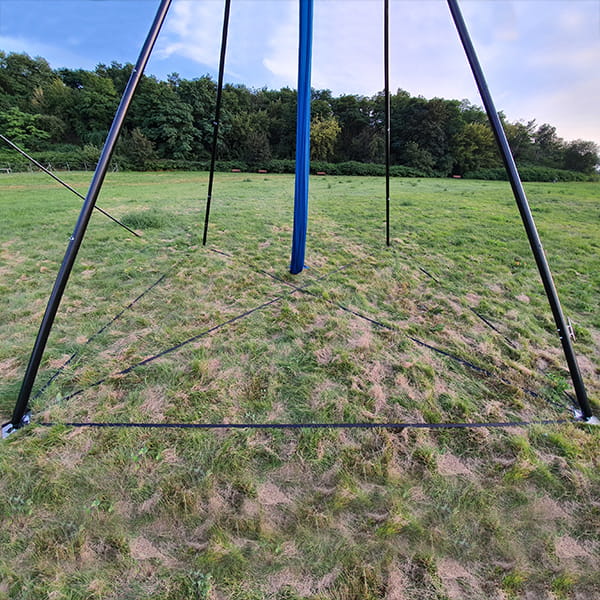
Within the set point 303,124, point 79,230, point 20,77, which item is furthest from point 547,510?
point 20,77

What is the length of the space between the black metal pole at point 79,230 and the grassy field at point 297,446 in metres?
0.30

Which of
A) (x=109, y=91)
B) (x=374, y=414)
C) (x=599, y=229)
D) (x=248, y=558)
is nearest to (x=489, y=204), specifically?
(x=599, y=229)

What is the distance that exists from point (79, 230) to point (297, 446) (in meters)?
1.63

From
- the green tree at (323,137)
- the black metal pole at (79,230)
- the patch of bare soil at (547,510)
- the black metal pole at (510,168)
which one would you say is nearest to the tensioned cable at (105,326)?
the black metal pole at (79,230)

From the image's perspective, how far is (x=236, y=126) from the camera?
2883cm

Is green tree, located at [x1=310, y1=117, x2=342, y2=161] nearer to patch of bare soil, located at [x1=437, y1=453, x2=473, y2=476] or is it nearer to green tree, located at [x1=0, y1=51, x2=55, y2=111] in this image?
green tree, located at [x1=0, y1=51, x2=55, y2=111]

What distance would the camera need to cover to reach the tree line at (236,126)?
27.3m

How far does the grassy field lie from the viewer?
3.72 ft

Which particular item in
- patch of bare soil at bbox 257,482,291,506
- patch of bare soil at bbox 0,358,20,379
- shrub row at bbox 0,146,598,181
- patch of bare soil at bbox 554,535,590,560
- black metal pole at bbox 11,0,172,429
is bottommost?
patch of bare soil at bbox 257,482,291,506

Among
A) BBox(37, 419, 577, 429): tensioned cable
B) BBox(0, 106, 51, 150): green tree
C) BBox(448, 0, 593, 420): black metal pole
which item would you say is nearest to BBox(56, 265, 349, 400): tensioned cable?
BBox(37, 419, 577, 429): tensioned cable

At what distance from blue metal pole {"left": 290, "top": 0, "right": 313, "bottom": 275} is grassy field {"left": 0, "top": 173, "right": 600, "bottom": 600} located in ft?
2.27

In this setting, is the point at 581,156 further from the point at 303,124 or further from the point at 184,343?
the point at 184,343

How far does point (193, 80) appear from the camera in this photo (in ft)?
100

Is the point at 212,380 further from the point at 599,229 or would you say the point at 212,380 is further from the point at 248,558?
the point at 599,229
